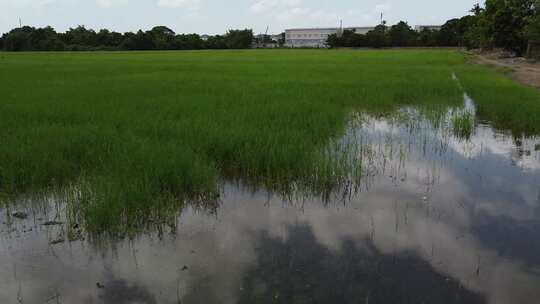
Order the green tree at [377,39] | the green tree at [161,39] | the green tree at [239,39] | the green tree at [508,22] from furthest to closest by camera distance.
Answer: the green tree at [239,39], the green tree at [377,39], the green tree at [161,39], the green tree at [508,22]

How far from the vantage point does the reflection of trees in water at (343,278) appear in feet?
9.21

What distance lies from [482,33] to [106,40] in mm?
46037

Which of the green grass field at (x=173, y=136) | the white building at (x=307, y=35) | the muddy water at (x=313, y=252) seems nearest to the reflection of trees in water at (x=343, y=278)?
the muddy water at (x=313, y=252)

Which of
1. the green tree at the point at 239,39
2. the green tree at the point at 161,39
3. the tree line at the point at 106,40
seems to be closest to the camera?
the tree line at the point at 106,40

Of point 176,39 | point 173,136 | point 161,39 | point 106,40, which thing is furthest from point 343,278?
point 106,40

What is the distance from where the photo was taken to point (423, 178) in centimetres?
520

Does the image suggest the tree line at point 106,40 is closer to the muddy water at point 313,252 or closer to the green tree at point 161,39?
the green tree at point 161,39

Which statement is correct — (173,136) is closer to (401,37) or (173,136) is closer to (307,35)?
(401,37)

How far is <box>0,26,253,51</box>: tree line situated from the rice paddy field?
53.3m

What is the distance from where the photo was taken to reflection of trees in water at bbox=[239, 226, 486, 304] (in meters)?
2.81

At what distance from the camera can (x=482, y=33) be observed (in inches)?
1351

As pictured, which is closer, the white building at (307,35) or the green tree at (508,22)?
the green tree at (508,22)

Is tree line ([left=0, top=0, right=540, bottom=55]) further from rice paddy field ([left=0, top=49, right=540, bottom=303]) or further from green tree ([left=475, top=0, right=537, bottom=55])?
rice paddy field ([left=0, top=49, right=540, bottom=303])

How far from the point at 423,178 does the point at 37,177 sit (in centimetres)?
410
